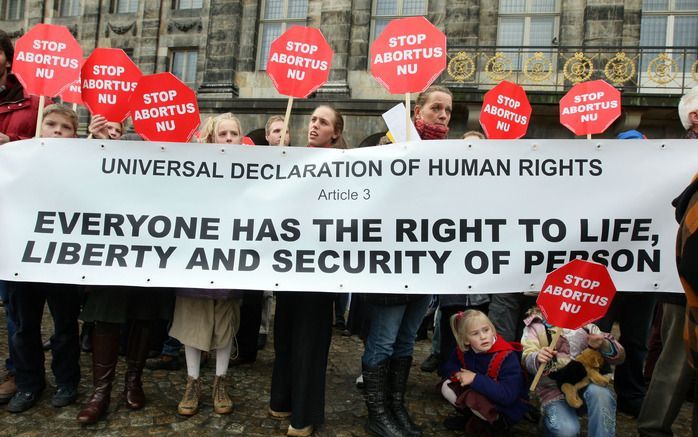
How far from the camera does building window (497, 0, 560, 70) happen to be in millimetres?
11828

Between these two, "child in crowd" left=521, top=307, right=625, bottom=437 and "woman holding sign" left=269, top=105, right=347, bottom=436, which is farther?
"woman holding sign" left=269, top=105, right=347, bottom=436

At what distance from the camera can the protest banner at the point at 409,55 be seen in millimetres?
3383

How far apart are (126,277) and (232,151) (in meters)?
0.99

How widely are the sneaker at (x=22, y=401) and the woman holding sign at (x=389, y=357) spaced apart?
216 cm

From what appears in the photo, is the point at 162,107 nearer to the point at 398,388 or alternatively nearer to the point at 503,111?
the point at 398,388

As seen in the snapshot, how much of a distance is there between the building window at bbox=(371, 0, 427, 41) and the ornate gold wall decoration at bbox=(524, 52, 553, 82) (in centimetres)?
281

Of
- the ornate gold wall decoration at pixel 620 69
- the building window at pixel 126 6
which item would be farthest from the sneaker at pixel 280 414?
the building window at pixel 126 6

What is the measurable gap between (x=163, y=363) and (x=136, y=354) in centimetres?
91

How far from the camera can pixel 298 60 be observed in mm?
3561

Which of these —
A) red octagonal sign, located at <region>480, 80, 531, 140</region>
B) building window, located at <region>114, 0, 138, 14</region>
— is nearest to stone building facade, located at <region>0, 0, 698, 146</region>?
building window, located at <region>114, 0, 138, 14</region>

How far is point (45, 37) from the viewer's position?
3543 mm

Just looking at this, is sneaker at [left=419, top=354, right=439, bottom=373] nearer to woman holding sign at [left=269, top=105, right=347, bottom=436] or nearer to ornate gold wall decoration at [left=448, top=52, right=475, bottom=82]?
woman holding sign at [left=269, top=105, right=347, bottom=436]

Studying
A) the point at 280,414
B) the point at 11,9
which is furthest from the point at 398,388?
the point at 11,9

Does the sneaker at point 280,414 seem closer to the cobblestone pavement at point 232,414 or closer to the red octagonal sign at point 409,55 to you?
the cobblestone pavement at point 232,414
